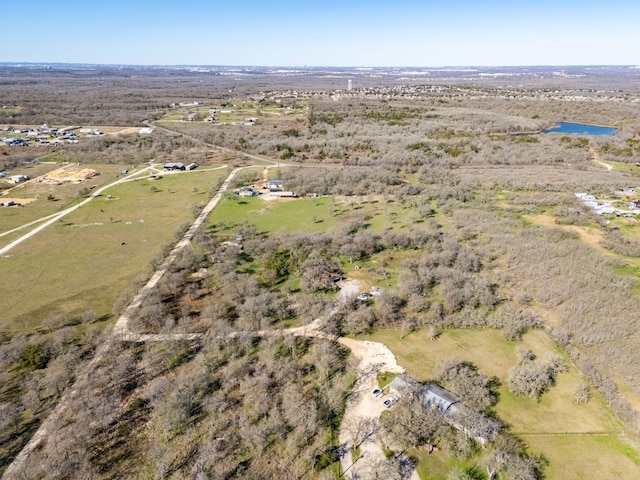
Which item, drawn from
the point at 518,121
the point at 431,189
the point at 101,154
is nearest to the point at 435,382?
the point at 431,189

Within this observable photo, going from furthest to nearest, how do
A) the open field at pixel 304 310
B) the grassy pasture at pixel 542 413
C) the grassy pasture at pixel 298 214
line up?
1. the grassy pasture at pixel 298 214
2. the open field at pixel 304 310
3. the grassy pasture at pixel 542 413

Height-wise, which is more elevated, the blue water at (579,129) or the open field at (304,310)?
the blue water at (579,129)

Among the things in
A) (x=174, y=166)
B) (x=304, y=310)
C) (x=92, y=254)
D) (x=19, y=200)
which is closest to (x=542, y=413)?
(x=304, y=310)

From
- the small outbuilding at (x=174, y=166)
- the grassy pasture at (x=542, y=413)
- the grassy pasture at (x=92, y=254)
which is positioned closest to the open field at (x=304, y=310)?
the grassy pasture at (x=542, y=413)

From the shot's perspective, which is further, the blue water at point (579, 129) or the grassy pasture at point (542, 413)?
the blue water at point (579, 129)

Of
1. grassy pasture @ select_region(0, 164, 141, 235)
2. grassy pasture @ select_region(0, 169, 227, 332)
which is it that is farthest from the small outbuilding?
grassy pasture @ select_region(0, 169, 227, 332)

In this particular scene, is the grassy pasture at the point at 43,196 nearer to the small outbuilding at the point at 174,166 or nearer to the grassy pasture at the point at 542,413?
the small outbuilding at the point at 174,166
